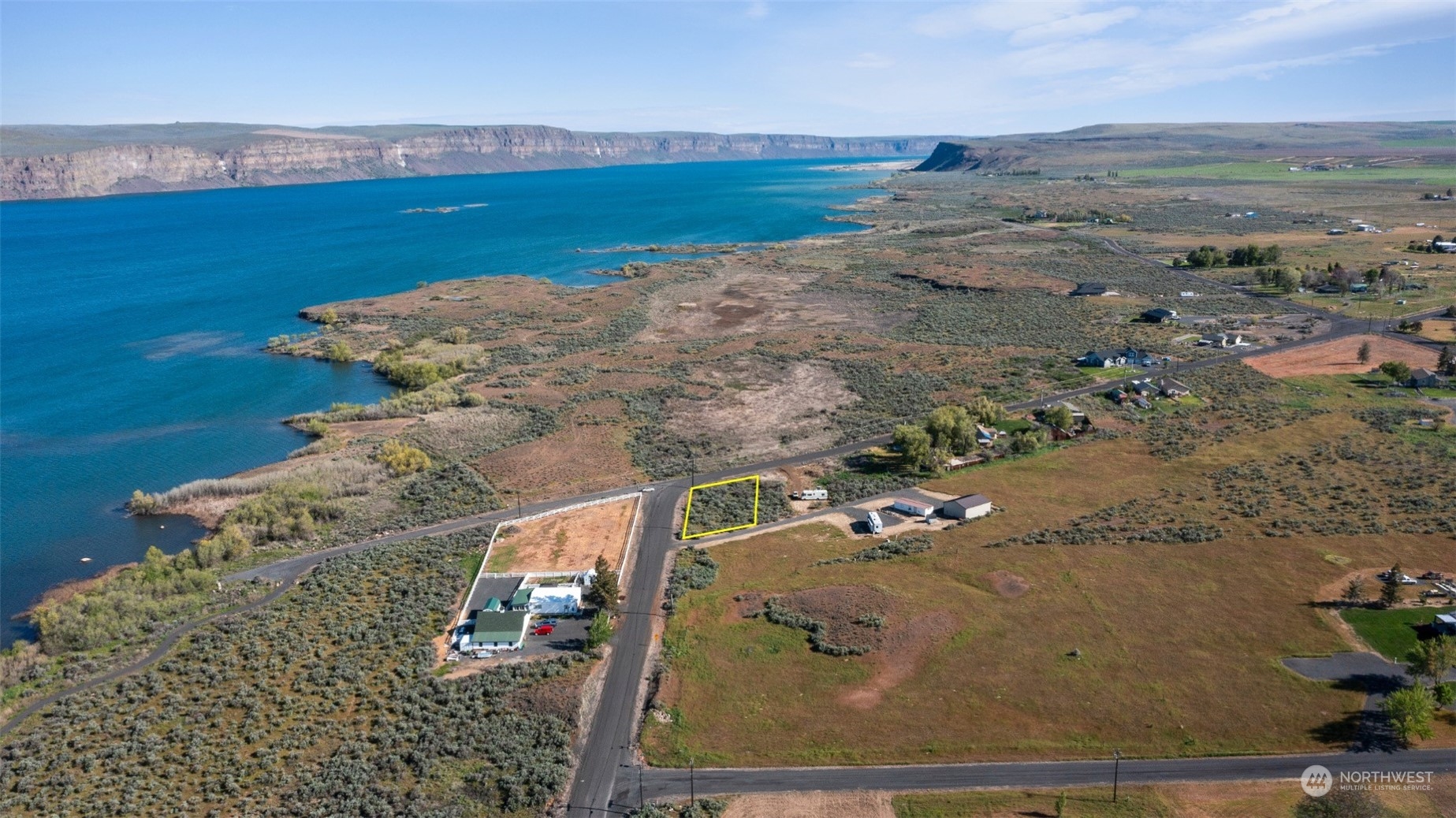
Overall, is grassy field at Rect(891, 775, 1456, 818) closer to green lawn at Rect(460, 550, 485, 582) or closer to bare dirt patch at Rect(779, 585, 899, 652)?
bare dirt patch at Rect(779, 585, 899, 652)

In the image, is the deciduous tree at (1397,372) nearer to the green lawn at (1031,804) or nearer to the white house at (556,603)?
the green lawn at (1031,804)

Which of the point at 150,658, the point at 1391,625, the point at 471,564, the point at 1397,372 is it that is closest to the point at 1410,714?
the point at 1391,625

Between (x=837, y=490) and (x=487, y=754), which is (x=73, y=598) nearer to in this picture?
(x=487, y=754)

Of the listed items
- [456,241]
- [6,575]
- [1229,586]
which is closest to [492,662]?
[6,575]

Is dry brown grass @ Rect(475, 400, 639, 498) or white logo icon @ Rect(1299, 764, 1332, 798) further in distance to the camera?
dry brown grass @ Rect(475, 400, 639, 498)

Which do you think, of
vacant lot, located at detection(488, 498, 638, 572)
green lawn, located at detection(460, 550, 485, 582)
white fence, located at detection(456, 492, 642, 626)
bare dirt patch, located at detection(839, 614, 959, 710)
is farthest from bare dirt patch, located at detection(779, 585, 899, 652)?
green lawn, located at detection(460, 550, 485, 582)

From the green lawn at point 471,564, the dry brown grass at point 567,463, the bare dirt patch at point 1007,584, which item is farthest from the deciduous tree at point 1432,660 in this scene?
the green lawn at point 471,564
